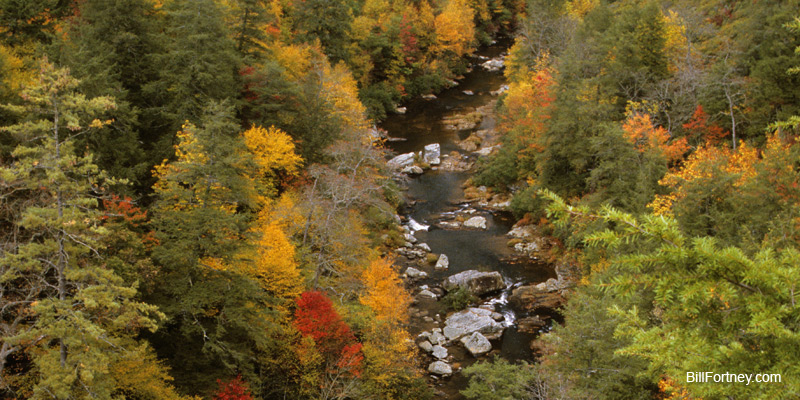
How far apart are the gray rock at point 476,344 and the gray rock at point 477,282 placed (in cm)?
449

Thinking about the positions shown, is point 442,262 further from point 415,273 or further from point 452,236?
point 452,236

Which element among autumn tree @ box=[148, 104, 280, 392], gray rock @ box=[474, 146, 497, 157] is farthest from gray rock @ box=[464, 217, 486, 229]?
autumn tree @ box=[148, 104, 280, 392]

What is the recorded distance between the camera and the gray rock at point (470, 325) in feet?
91.3

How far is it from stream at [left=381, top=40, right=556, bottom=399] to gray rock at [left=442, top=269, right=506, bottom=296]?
2.11 ft

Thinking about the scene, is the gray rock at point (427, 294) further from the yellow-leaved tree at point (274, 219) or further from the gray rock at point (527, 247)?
the yellow-leaved tree at point (274, 219)

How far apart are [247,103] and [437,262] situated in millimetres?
16865

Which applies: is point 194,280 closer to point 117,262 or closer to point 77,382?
point 117,262

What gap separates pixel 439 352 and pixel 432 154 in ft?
86.9

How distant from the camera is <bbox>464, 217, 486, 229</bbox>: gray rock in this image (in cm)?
3909

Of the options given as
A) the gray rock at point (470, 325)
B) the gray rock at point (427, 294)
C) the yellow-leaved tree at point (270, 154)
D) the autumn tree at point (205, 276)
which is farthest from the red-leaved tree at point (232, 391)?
the gray rock at point (427, 294)

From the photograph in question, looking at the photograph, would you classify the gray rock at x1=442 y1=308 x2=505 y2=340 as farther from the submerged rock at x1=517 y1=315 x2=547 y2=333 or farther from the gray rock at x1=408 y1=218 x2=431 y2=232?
the gray rock at x1=408 y1=218 x2=431 y2=232

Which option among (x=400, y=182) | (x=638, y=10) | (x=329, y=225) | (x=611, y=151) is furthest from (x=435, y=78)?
(x=329, y=225)

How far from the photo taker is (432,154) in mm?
49531

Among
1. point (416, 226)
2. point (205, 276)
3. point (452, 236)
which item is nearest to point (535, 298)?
point (452, 236)
